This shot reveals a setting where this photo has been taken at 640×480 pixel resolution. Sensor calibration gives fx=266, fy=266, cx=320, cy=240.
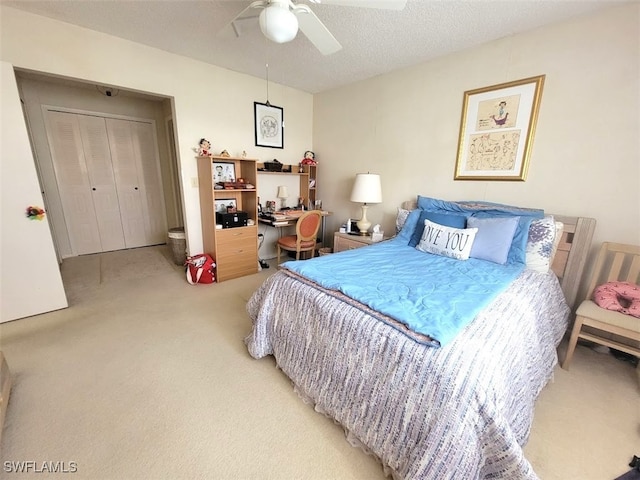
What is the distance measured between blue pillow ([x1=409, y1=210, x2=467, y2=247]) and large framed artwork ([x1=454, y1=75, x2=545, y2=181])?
0.50 meters

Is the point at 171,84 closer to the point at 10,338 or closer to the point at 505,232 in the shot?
the point at 10,338

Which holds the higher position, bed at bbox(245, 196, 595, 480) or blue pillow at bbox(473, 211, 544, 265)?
blue pillow at bbox(473, 211, 544, 265)

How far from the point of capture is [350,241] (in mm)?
3061

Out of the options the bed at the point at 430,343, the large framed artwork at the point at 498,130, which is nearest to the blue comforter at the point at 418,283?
the bed at the point at 430,343

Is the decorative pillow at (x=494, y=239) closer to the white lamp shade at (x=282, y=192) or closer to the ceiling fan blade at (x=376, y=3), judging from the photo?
the ceiling fan blade at (x=376, y=3)

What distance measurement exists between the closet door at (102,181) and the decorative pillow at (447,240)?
14.9 ft

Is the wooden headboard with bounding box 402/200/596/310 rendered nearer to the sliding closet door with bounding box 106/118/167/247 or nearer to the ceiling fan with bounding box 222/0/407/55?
the ceiling fan with bounding box 222/0/407/55

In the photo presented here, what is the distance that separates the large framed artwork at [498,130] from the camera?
221cm

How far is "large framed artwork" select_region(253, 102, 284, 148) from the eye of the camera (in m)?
3.55

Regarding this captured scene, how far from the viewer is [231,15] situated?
210 centimetres

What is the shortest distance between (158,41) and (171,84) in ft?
1.26

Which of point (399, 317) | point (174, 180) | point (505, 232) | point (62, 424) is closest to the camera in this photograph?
point (399, 317)

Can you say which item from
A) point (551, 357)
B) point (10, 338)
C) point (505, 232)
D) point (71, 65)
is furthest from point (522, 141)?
point (10, 338)

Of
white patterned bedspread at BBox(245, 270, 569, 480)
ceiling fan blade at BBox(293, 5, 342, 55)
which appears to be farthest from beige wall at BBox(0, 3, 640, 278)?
ceiling fan blade at BBox(293, 5, 342, 55)
